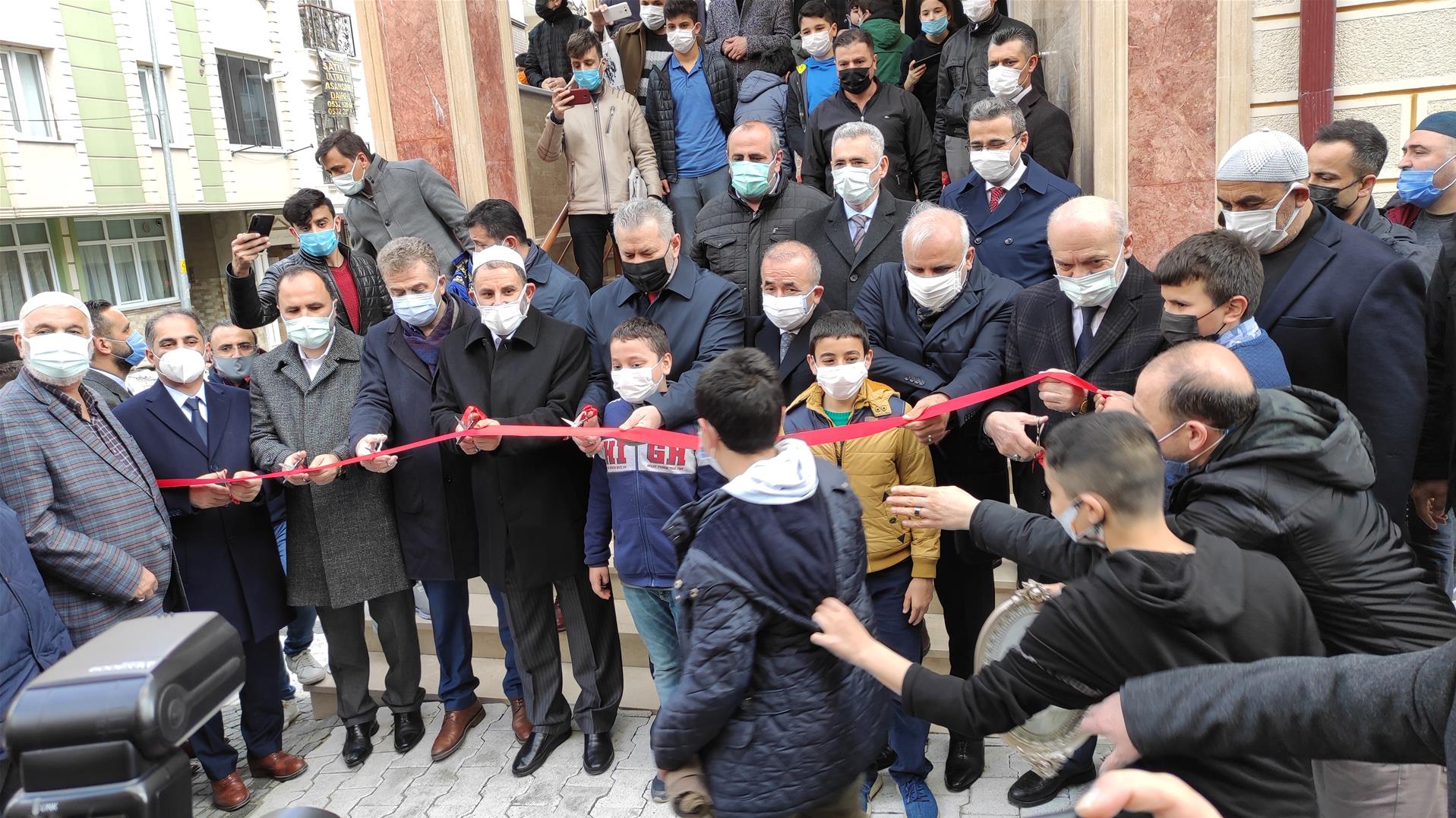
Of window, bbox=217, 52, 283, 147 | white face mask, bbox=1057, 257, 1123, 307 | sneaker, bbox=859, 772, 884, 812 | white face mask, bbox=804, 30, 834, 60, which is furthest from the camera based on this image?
window, bbox=217, 52, 283, 147

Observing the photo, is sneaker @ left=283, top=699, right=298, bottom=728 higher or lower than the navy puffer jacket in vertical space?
lower

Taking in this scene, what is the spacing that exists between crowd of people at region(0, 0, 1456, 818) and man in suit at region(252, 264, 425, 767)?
0.02 meters

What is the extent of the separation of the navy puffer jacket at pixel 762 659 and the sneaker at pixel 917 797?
1.51 meters

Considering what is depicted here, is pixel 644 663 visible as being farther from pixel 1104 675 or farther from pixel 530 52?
pixel 530 52

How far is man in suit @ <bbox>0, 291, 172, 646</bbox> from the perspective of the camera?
12.6 ft

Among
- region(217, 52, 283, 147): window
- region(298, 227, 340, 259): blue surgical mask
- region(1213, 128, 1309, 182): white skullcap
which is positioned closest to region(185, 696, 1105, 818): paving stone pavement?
region(1213, 128, 1309, 182): white skullcap

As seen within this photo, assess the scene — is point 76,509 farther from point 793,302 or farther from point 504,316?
point 793,302

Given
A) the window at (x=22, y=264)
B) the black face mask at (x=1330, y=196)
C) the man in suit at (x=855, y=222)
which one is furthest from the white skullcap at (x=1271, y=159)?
the window at (x=22, y=264)

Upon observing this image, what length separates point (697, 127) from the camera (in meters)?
7.35

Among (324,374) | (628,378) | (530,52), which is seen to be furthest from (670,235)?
(530,52)

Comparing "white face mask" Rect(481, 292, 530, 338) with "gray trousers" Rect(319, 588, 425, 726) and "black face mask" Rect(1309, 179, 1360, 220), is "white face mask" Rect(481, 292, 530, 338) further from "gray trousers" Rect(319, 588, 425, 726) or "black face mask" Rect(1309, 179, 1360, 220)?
"black face mask" Rect(1309, 179, 1360, 220)

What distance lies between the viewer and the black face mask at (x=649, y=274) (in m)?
4.55

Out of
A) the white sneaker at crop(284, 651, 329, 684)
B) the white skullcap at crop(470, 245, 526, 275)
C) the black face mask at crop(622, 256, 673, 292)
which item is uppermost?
the white skullcap at crop(470, 245, 526, 275)

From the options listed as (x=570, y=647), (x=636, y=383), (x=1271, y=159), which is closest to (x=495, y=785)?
(x=570, y=647)
